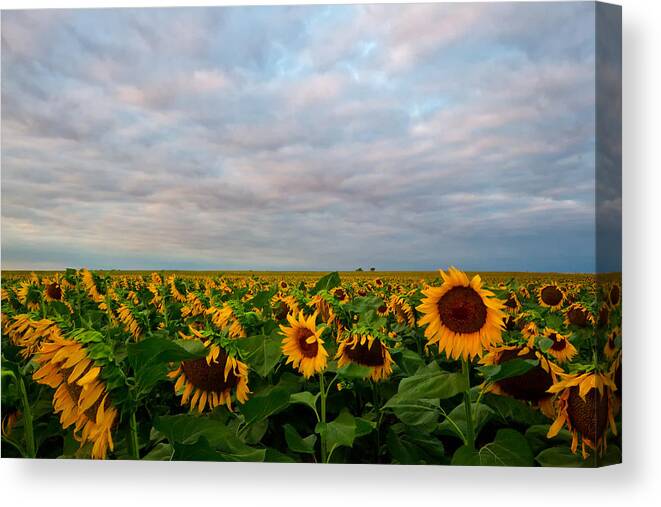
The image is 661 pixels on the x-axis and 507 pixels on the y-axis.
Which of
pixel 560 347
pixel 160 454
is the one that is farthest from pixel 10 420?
pixel 560 347

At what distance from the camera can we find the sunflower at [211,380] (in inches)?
128

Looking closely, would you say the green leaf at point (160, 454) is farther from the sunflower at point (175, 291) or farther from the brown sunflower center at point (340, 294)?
the brown sunflower center at point (340, 294)

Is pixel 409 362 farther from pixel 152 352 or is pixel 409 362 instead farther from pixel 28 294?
pixel 28 294

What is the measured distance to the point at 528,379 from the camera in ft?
10.6

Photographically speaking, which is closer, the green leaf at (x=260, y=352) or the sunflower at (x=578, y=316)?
the green leaf at (x=260, y=352)

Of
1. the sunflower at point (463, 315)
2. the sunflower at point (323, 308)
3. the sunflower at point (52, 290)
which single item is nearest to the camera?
the sunflower at point (463, 315)

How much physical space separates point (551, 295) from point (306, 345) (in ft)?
4.31

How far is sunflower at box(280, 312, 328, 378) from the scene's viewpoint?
3.25m

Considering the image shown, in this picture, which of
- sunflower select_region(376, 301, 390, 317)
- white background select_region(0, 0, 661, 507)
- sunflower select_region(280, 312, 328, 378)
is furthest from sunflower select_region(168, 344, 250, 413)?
sunflower select_region(376, 301, 390, 317)

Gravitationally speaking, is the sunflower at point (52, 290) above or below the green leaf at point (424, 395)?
above

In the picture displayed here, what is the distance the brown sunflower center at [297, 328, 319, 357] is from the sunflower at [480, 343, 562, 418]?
0.82 m

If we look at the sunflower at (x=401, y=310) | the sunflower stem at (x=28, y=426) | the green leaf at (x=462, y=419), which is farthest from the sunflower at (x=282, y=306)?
the sunflower stem at (x=28, y=426)

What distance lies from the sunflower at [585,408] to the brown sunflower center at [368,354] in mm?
844

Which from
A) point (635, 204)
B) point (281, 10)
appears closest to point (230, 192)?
point (281, 10)
